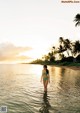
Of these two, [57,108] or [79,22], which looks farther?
[79,22]

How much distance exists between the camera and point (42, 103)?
13859mm

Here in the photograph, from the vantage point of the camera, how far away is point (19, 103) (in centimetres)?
1400

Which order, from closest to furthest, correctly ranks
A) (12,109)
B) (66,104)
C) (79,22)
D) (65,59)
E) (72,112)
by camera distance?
1. (72,112)
2. (12,109)
3. (66,104)
4. (79,22)
5. (65,59)

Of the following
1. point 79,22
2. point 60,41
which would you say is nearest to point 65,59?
point 60,41

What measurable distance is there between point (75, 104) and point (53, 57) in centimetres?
13570

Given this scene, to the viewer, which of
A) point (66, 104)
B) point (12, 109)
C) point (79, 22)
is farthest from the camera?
point (79, 22)

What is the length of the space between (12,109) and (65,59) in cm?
11003

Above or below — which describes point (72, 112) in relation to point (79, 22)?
below

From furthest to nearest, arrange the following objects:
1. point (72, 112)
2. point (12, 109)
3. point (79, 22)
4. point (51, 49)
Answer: point (51, 49) → point (79, 22) → point (12, 109) → point (72, 112)

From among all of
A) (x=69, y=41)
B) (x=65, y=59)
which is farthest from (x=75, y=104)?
(x=65, y=59)

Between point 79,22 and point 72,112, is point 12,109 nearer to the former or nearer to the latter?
point 72,112

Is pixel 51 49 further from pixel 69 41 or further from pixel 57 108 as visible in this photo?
pixel 57 108

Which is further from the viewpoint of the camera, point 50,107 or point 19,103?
point 19,103

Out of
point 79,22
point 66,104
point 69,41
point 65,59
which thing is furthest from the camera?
point 65,59
